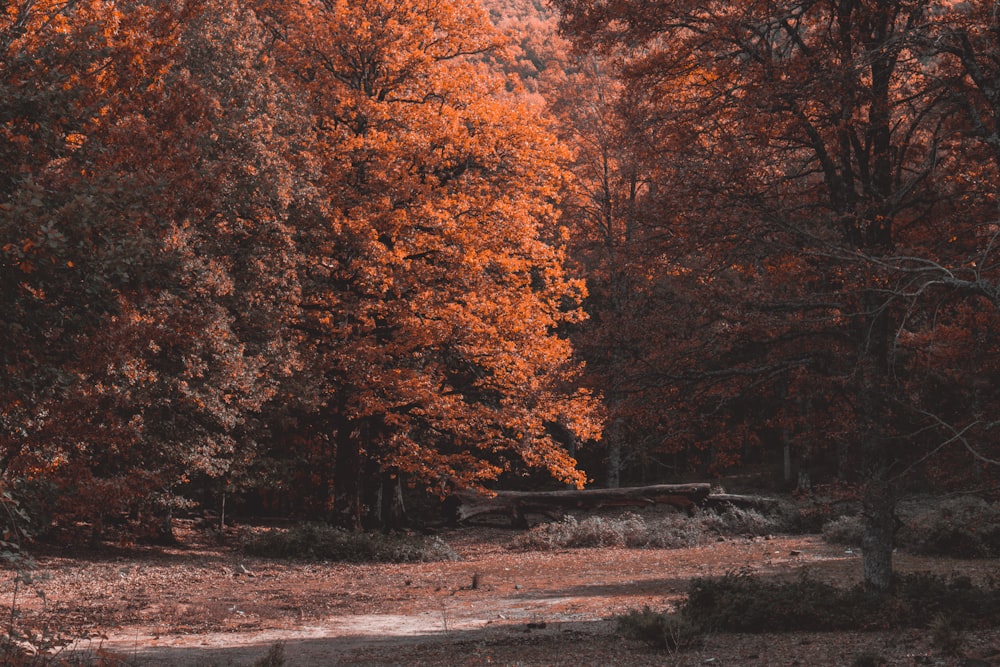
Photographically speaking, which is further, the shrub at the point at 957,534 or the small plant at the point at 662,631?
the shrub at the point at 957,534

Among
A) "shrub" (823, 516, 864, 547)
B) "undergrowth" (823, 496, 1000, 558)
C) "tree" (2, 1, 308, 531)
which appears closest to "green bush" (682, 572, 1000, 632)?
"undergrowth" (823, 496, 1000, 558)

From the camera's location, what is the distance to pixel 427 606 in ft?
41.4

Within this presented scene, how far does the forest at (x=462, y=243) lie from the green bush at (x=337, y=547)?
1.58m

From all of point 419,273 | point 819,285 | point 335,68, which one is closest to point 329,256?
point 419,273

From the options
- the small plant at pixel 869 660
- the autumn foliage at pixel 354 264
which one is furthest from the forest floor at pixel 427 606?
the autumn foliage at pixel 354 264

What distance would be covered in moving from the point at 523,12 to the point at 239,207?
325 feet

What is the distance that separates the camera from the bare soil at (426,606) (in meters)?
8.14

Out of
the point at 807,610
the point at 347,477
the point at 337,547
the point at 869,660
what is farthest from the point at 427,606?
the point at 347,477

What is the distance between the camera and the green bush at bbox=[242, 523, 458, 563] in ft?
61.2

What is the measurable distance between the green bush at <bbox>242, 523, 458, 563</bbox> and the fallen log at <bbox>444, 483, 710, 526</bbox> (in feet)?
18.0

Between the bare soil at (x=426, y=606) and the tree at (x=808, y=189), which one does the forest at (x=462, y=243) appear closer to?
the tree at (x=808, y=189)

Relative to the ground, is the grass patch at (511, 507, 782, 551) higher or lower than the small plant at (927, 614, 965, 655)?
lower

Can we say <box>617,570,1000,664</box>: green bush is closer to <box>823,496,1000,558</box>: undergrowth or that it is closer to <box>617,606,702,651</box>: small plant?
<box>617,606,702,651</box>: small plant

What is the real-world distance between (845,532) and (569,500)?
7.43 metres
